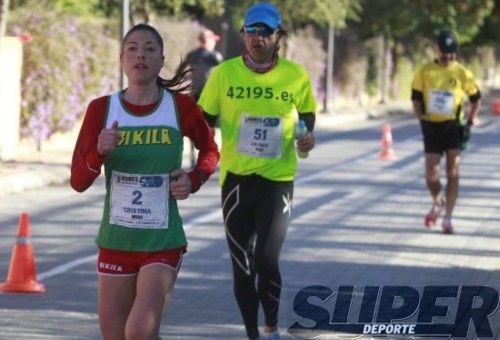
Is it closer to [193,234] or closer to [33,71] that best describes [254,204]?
[193,234]

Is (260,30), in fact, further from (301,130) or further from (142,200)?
(142,200)

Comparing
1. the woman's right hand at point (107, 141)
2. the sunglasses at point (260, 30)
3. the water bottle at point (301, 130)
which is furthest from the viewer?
the sunglasses at point (260, 30)

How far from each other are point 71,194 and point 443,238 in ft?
19.3

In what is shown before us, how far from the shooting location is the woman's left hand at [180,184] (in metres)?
6.09

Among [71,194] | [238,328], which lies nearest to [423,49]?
[71,194]

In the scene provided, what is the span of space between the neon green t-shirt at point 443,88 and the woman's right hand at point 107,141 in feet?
25.0

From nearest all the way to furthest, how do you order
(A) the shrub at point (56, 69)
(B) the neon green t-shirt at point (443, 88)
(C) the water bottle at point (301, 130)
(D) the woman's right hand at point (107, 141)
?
(D) the woman's right hand at point (107, 141), (C) the water bottle at point (301, 130), (B) the neon green t-shirt at point (443, 88), (A) the shrub at point (56, 69)

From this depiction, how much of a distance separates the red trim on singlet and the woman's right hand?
2.5 inches

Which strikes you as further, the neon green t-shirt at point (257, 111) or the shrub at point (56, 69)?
the shrub at point (56, 69)

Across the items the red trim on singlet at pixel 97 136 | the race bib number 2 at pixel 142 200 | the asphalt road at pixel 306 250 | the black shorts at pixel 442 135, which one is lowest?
the asphalt road at pixel 306 250

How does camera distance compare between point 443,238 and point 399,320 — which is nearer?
point 399,320

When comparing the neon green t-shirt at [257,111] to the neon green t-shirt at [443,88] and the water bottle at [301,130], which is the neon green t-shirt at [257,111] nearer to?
the water bottle at [301,130]

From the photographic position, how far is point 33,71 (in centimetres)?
2294

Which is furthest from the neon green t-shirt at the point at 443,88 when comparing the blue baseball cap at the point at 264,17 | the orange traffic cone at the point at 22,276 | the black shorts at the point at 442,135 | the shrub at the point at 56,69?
the shrub at the point at 56,69
